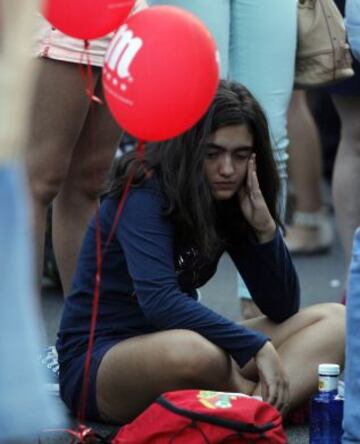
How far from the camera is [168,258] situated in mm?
3633

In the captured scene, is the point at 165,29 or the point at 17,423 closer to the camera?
the point at 17,423

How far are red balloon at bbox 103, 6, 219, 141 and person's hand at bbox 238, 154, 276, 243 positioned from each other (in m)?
0.66

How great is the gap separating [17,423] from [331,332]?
5.84ft

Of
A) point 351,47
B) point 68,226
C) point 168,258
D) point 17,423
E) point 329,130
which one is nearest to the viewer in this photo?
point 17,423

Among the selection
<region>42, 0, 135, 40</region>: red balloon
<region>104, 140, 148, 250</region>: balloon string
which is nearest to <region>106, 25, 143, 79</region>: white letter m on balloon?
<region>42, 0, 135, 40</region>: red balloon

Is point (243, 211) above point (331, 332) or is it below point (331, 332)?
above

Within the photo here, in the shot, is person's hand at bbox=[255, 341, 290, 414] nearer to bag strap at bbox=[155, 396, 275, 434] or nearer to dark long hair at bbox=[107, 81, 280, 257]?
dark long hair at bbox=[107, 81, 280, 257]

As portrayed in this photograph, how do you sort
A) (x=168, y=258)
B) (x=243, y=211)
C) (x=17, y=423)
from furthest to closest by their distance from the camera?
(x=243, y=211) < (x=168, y=258) < (x=17, y=423)

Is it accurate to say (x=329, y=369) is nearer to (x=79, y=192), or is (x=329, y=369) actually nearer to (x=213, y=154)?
(x=213, y=154)

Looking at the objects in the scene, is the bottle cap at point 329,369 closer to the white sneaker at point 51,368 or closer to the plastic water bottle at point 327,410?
the plastic water bottle at point 327,410

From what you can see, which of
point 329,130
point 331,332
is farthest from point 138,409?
point 329,130

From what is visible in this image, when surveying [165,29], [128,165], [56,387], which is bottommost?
[56,387]

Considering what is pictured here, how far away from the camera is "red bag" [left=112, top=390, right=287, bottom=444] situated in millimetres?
3230

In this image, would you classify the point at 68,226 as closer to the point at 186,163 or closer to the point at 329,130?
the point at 186,163
